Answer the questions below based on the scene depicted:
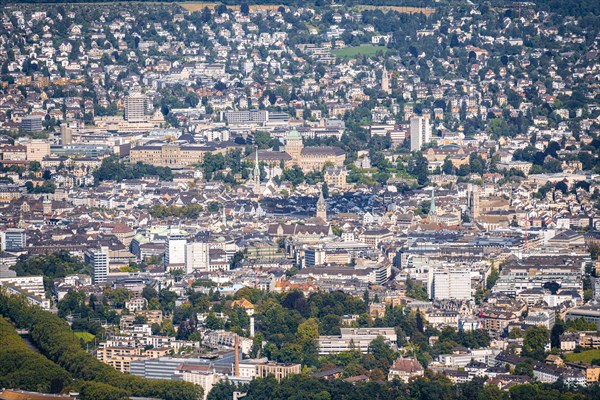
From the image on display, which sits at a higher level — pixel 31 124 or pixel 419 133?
pixel 31 124

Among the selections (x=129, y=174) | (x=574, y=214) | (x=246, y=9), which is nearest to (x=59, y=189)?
(x=129, y=174)

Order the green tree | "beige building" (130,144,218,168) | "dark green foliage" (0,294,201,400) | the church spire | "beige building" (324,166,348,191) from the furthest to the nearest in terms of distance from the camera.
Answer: "beige building" (130,144,218,168), "beige building" (324,166,348,191), the church spire, the green tree, "dark green foliage" (0,294,201,400)

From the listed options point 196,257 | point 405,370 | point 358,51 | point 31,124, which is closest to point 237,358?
point 405,370

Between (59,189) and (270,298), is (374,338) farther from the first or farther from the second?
(59,189)

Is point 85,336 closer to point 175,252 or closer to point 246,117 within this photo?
point 175,252

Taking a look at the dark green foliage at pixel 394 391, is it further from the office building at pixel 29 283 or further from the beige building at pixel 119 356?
the office building at pixel 29 283

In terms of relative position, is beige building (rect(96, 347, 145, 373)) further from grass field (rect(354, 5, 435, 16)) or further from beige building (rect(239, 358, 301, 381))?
grass field (rect(354, 5, 435, 16))

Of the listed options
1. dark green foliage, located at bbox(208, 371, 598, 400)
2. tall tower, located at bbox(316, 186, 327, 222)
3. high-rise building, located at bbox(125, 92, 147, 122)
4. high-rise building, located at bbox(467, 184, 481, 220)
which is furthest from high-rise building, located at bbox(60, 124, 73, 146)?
dark green foliage, located at bbox(208, 371, 598, 400)

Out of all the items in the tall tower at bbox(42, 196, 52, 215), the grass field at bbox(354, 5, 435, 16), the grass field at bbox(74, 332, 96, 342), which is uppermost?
the grass field at bbox(354, 5, 435, 16)
